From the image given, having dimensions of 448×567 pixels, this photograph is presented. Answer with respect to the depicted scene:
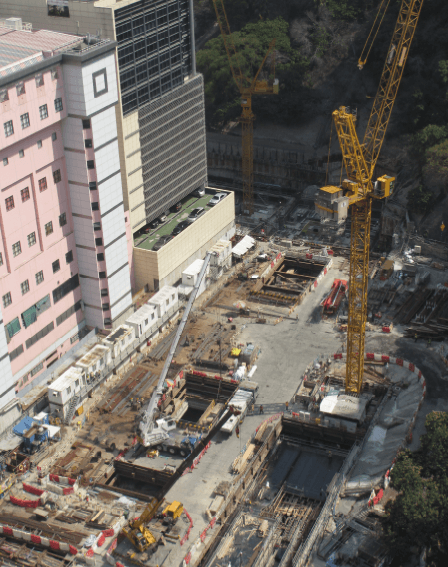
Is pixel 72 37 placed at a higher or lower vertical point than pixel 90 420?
higher

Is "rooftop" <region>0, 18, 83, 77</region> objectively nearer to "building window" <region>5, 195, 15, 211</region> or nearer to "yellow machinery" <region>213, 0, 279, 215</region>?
"building window" <region>5, 195, 15, 211</region>

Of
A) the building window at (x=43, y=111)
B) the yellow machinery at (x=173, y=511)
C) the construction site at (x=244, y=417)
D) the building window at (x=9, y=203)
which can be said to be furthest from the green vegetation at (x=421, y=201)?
the yellow machinery at (x=173, y=511)

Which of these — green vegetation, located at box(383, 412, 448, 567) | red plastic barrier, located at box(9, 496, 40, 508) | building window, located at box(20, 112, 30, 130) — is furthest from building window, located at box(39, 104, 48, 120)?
green vegetation, located at box(383, 412, 448, 567)

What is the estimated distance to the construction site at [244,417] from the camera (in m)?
94.4

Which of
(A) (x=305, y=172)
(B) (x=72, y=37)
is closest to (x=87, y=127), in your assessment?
(B) (x=72, y=37)

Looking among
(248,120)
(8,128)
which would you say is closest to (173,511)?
(8,128)

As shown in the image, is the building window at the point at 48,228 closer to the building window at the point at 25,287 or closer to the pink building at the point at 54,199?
the pink building at the point at 54,199

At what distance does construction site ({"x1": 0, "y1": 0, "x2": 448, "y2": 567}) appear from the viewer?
310ft

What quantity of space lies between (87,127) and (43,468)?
159 feet

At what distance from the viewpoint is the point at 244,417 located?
11350 centimetres

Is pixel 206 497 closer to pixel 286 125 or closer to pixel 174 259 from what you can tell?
pixel 174 259

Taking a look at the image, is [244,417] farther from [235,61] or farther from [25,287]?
[235,61]

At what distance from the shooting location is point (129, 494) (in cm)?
10138

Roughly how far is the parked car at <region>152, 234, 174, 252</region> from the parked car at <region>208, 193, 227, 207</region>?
14.6 meters
